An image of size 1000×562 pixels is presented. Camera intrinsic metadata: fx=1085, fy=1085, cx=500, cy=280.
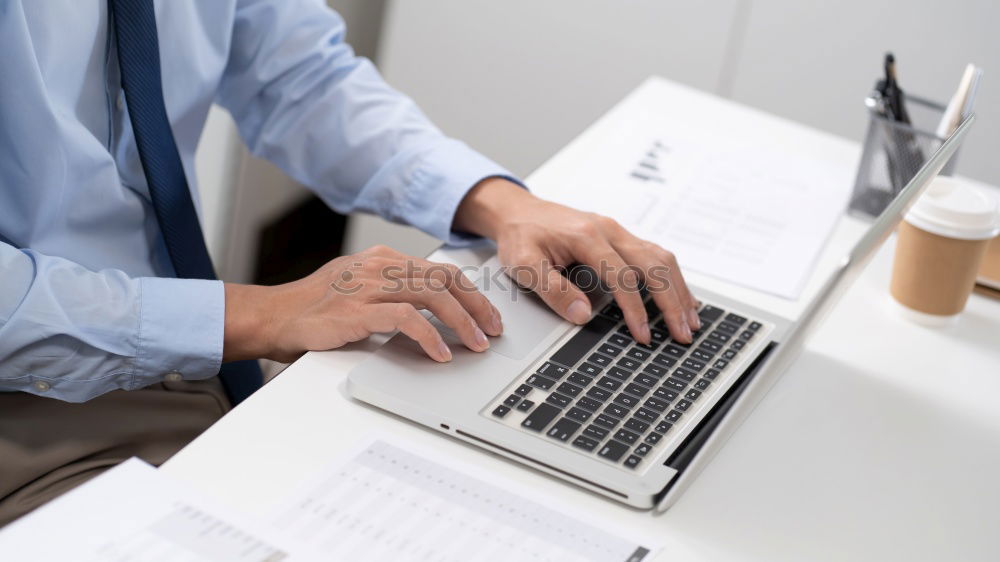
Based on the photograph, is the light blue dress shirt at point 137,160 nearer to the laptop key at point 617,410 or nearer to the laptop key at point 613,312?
the laptop key at point 613,312

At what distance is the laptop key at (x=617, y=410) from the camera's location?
0.81m

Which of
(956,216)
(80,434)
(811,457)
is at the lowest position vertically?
(80,434)

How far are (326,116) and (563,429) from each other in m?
0.58

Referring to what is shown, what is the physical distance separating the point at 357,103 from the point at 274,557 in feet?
2.22

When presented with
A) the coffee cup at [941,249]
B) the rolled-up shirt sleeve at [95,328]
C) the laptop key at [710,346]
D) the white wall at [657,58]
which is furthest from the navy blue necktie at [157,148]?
the white wall at [657,58]

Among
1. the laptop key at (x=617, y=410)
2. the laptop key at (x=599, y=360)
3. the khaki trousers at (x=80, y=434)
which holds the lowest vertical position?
the khaki trousers at (x=80, y=434)

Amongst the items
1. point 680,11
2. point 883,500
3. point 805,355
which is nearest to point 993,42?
point 680,11

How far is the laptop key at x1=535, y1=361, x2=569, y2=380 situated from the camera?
0.84 meters

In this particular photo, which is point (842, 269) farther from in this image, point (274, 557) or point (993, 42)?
point (993, 42)

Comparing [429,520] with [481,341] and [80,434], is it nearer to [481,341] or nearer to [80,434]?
[481,341]

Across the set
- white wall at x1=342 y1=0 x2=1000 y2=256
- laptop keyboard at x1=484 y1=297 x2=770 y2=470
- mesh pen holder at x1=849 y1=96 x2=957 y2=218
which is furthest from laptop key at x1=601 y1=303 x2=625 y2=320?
white wall at x1=342 y1=0 x2=1000 y2=256

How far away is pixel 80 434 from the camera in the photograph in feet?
3.08

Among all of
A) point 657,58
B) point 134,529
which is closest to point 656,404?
point 134,529

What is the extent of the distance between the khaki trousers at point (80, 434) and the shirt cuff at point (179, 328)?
9 centimetres
